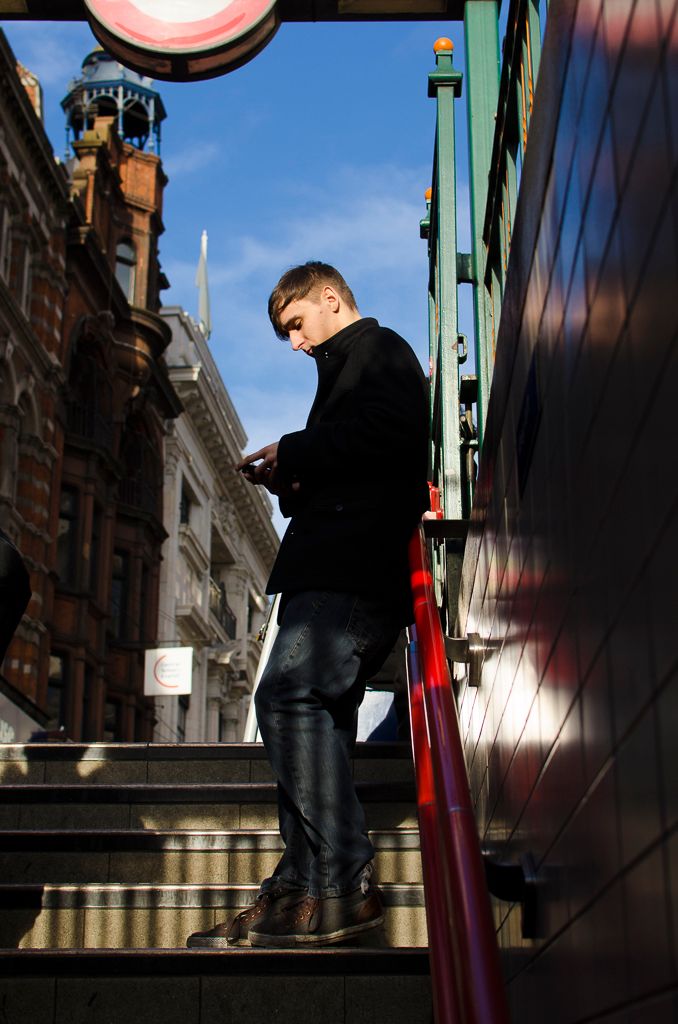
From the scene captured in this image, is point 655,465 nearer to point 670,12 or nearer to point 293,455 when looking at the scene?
point 670,12

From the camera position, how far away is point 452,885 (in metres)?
2.22

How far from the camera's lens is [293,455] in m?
3.71

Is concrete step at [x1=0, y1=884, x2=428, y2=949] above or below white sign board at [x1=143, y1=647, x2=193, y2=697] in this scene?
below

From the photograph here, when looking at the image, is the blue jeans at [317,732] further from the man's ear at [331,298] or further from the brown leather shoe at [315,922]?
the man's ear at [331,298]

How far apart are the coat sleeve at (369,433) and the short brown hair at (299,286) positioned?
36 cm

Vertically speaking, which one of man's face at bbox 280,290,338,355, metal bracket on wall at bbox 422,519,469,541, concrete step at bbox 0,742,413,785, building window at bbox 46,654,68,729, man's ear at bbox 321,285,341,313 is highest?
building window at bbox 46,654,68,729

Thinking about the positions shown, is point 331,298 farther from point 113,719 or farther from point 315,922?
point 113,719

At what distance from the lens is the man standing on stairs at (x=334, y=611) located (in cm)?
352

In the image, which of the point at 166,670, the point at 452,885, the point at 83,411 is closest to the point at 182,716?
the point at 166,670

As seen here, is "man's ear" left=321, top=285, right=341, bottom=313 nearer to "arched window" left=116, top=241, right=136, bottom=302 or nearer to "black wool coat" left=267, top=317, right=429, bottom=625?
"black wool coat" left=267, top=317, right=429, bottom=625

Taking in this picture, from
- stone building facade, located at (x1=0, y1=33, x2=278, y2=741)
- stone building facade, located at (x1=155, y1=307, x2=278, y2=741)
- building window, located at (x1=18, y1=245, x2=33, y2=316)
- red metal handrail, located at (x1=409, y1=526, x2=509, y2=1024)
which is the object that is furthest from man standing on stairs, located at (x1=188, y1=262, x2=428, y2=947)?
stone building facade, located at (x1=155, y1=307, x2=278, y2=741)

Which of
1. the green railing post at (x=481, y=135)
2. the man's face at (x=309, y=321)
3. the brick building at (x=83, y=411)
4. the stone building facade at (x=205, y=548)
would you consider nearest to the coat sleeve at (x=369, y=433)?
the man's face at (x=309, y=321)

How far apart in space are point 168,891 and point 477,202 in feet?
10.3

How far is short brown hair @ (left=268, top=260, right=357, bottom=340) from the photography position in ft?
13.0
